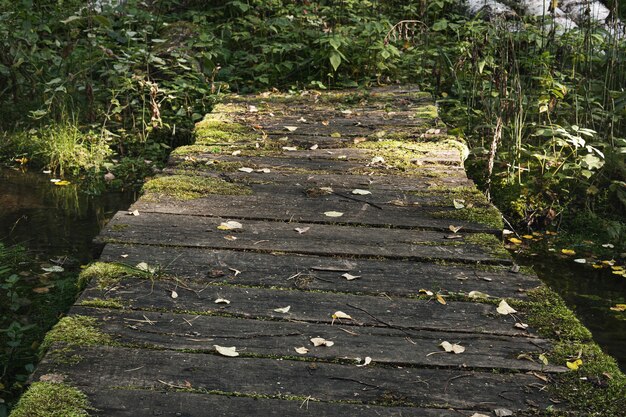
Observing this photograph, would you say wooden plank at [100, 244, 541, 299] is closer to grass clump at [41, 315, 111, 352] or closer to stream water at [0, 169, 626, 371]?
grass clump at [41, 315, 111, 352]

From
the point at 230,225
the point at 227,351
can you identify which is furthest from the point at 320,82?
the point at 227,351

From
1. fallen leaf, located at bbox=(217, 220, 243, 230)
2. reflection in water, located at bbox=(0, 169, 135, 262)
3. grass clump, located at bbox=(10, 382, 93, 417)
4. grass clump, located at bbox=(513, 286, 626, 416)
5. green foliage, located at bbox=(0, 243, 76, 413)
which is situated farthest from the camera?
reflection in water, located at bbox=(0, 169, 135, 262)

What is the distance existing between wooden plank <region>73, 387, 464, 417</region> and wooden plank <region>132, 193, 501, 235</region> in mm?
1564

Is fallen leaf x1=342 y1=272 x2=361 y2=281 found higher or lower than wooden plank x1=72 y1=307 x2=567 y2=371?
higher

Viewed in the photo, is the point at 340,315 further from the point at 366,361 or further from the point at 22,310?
the point at 22,310

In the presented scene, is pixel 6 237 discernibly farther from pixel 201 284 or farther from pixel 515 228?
pixel 515 228

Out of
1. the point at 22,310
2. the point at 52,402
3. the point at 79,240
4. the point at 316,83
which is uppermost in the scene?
the point at 316,83

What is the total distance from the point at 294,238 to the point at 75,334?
4.16 ft

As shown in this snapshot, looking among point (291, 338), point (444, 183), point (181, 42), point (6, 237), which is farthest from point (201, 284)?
point (181, 42)

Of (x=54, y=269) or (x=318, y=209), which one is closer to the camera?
(x=318, y=209)

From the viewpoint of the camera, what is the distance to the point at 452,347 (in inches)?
99.5

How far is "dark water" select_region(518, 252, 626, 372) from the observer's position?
378cm

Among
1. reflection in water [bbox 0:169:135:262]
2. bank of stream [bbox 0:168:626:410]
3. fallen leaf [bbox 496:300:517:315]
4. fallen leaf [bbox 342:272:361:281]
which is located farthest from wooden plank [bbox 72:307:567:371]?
reflection in water [bbox 0:169:135:262]

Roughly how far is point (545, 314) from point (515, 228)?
2561 millimetres
